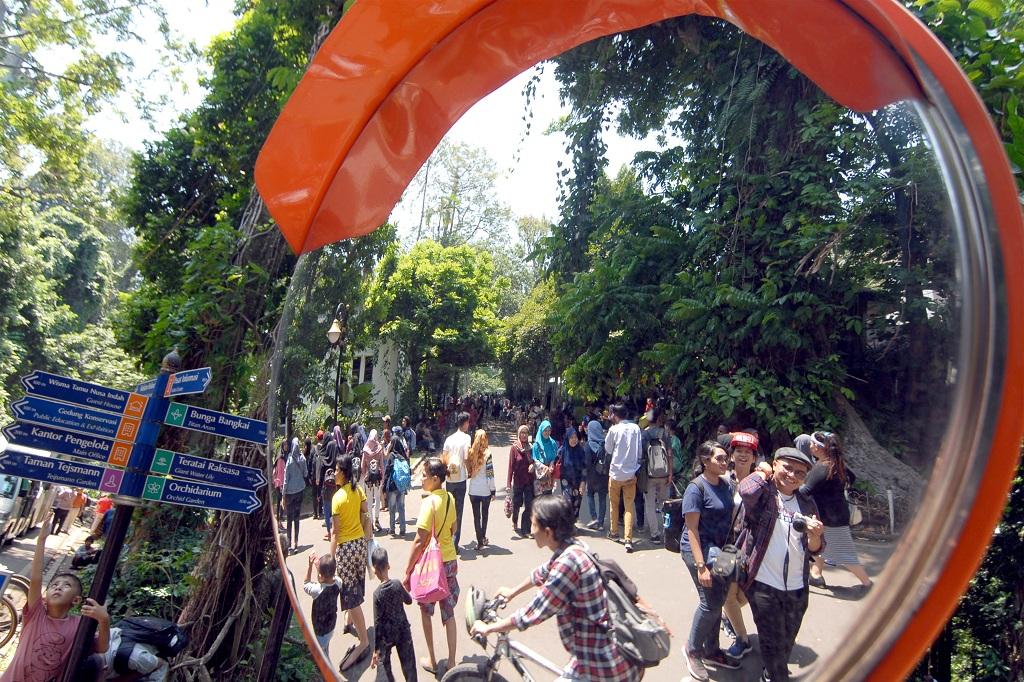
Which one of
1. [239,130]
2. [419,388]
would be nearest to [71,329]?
[239,130]

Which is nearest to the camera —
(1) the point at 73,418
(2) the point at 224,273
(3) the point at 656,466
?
(3) the point at 656,466

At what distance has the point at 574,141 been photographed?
1.42 m

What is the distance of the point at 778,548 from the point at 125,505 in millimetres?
2727

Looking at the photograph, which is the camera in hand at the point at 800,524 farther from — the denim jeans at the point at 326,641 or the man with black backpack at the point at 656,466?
the denim jeans at the point at 326,641

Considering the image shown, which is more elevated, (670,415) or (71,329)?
(71,329)

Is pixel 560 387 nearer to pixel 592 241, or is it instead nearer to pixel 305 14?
pixel 592 241

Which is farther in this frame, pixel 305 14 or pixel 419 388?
pixel 305 14

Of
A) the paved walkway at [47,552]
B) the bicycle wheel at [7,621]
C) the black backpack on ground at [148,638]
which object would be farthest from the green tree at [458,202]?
the paved walkway at [47,552]

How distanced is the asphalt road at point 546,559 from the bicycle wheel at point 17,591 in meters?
7.51

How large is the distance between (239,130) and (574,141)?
233 inches

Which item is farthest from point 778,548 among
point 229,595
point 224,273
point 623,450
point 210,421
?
point 224,273

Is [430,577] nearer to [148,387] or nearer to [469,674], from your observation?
[469,674]

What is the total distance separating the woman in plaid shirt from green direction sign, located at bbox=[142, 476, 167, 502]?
2.15 meters

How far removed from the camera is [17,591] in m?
7.48
